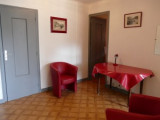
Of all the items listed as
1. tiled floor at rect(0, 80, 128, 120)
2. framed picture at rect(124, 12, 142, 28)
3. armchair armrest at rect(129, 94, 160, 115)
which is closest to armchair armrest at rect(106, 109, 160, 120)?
armchair armrest at rect(129, 94, 160, 115)

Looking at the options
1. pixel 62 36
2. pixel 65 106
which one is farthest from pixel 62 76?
pixel 62 36

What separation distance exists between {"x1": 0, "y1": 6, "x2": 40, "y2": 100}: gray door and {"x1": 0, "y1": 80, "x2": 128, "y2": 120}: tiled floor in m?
0.31

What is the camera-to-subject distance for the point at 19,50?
115 inches

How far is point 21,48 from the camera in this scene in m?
2.94

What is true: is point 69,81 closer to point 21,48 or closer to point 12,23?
point 21,48

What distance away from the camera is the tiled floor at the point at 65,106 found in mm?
2357

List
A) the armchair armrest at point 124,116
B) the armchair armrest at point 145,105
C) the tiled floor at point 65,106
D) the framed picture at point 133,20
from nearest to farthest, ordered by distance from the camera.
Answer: the armchair armrest at point 124,116, the armchair armrest at point 145,105, the tiled floor at point 65,106, the framed picture at point 133,20

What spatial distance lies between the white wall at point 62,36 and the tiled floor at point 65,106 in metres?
0.65

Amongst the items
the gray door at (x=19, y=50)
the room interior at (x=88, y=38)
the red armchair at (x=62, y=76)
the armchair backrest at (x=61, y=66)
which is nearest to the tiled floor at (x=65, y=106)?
the room interior at (x=88, y=38)

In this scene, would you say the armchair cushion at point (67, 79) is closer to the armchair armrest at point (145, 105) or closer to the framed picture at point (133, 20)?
the armchair armrest at point (145, 105)

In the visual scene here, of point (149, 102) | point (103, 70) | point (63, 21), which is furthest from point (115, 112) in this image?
point (63, 21)

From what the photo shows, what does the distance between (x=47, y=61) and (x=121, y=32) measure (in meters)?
2.07

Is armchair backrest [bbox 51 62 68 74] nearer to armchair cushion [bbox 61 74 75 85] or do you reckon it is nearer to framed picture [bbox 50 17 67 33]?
armchair cushion [bbox 61 74 75 85]

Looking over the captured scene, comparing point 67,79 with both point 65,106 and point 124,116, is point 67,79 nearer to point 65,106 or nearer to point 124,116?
point 65,106
